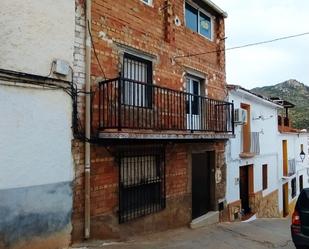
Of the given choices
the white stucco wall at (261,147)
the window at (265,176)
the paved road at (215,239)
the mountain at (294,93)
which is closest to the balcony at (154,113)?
the white stucco wall at (261,147)

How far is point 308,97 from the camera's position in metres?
49.6

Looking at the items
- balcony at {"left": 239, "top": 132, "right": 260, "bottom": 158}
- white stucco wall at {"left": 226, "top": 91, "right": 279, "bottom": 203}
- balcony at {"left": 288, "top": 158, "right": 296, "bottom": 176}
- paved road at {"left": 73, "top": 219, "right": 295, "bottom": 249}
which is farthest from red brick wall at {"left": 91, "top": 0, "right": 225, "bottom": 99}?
balcony at {"left": 288, "top": 158, "right": 296, "bottom": 176}

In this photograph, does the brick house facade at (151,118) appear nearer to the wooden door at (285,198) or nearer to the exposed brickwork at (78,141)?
the exposed brickwork at (78,141)

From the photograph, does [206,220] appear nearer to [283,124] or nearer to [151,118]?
[151,118]

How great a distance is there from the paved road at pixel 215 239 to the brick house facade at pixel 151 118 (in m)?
0.33

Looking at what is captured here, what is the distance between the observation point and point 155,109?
9.41 m

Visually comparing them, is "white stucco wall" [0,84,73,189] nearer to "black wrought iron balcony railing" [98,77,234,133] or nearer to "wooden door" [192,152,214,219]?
"black wrought iron balcony railing" [98,77,234,133]

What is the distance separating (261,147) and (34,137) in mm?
13485

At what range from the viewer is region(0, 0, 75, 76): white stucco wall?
20.2ft

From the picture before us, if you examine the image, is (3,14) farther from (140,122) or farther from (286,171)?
(286,171)

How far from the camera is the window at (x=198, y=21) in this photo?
11740mm

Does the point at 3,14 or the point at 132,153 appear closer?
the point at 3,14

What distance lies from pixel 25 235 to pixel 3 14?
3.71 metres

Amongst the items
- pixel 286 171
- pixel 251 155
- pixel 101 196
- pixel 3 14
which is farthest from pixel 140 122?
pixel 286 171
